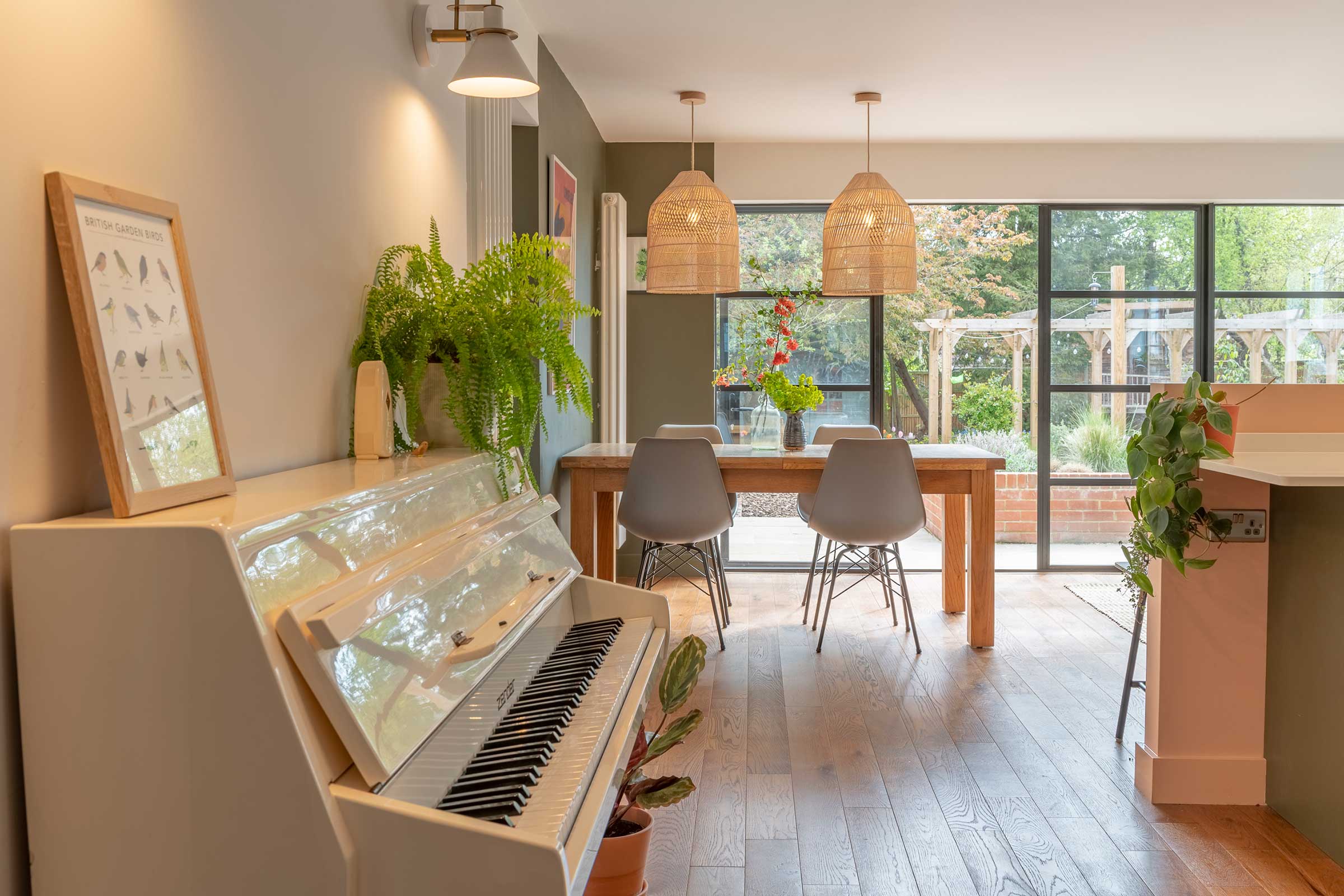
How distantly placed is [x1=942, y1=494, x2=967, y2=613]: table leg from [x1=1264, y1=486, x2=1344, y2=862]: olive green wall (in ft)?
7.44

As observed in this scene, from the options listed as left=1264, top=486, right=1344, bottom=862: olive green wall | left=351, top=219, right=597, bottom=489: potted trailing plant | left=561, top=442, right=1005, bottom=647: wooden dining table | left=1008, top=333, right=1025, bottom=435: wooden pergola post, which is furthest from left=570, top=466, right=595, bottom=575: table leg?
left=1008, top=333, right=1025, bottom=435: wooden pergola post

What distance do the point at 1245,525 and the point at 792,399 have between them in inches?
86.7

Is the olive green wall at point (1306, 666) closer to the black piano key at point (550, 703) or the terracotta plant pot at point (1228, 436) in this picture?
the terracotta plant pot at point (1228, 436)

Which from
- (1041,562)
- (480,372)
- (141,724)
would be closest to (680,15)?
(480,372)

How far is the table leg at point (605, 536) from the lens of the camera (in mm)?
4648

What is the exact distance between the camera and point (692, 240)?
14.5 feet

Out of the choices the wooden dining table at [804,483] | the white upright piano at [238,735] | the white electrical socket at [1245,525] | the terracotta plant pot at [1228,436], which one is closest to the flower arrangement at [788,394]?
the wooden dining table at [804,483]

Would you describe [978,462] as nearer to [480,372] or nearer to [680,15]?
[680,15]

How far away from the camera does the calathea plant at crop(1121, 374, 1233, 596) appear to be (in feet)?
8.33

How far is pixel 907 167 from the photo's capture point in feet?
18.8

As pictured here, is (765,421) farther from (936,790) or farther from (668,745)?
(668,745)

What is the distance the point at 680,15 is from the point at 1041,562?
3.89 meters

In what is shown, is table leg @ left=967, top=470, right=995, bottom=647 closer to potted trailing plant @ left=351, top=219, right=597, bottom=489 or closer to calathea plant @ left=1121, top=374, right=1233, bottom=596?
calathea plant @ left=1121, top=374, right=1233, bottom=596

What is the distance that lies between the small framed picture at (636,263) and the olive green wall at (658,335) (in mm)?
41
